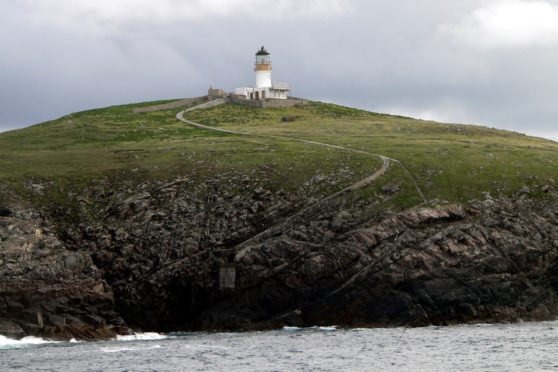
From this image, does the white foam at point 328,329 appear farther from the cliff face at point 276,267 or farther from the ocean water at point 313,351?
the cliff face at point 276,267

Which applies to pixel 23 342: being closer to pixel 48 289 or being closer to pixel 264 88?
pixel 48 289

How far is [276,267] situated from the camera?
10019cm

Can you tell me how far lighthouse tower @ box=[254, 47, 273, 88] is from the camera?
608ft

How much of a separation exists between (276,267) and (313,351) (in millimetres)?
23392

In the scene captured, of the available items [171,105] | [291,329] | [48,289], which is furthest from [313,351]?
[171,105]

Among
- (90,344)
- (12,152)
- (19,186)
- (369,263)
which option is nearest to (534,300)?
(369,263)

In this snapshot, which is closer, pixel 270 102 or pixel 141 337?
pixel 141 337

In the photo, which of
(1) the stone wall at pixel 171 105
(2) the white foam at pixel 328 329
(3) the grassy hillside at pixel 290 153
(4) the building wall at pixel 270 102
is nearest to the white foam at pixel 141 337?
(2) the white foam at pixel 328 329

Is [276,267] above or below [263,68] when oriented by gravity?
below

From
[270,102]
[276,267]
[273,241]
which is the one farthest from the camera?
[270,102]

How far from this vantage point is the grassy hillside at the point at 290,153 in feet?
Result: 374

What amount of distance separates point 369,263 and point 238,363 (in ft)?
98.3

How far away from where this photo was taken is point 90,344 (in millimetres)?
88688

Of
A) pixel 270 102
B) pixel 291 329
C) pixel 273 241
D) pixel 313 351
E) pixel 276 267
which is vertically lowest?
pixel 291 329
